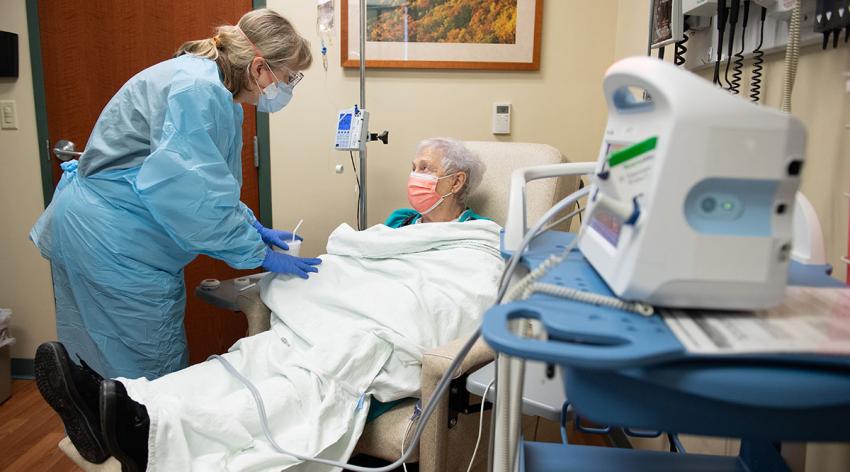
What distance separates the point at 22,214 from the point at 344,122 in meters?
1.52

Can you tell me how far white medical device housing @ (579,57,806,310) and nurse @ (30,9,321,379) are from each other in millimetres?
1121

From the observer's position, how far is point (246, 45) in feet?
5.30

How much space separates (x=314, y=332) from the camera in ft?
4.86

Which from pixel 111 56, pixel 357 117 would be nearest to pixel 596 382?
pixel 357 117

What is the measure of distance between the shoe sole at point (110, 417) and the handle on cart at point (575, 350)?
821 millimetres

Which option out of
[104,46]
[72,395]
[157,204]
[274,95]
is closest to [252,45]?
[274,95]

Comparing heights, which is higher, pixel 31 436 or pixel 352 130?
pixel 352 130

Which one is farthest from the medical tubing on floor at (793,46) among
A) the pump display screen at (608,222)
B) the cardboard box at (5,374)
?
the cardboard box at (5,374)

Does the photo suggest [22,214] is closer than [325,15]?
No

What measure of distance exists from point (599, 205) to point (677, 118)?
21cm

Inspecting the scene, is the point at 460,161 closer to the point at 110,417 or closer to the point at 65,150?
the point at 110,417

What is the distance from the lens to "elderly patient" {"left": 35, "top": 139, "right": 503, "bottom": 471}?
3.69 feet

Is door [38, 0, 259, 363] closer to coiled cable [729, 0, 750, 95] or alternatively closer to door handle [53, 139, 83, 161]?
door handle [53, 139, 83, 161]

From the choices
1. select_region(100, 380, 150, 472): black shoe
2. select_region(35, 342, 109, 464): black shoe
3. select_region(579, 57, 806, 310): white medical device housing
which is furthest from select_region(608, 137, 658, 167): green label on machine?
select_region(35, 342, 109, 464): black shoe
